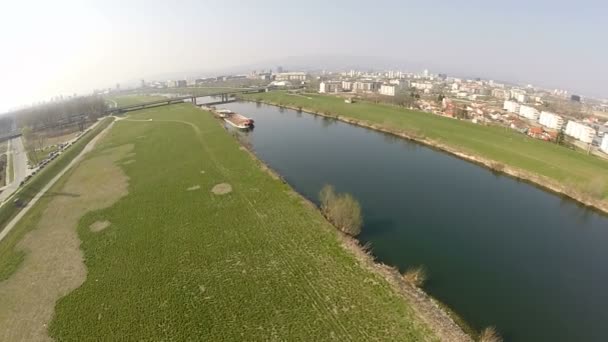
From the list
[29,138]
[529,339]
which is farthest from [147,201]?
[29,138]

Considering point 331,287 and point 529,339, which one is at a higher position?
point 331,287

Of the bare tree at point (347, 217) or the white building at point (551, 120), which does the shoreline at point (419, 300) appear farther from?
the white building at point (551, 120)

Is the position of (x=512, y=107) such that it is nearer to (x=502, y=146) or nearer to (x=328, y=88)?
(x=502, y=146)

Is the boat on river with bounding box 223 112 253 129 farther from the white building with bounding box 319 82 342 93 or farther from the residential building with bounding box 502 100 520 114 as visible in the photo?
the residential building with bounding box 502 100 520 114

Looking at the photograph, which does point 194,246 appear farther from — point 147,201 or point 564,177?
point 564,177

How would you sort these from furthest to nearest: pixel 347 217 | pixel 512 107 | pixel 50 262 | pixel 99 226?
pixel 512 107 → pixel 99 226 → pixel 347 217 → pixel 50 262

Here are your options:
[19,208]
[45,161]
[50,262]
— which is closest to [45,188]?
[19,208]
